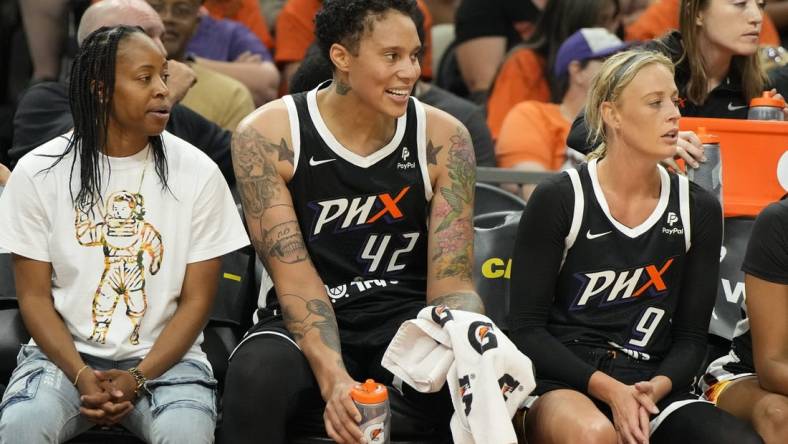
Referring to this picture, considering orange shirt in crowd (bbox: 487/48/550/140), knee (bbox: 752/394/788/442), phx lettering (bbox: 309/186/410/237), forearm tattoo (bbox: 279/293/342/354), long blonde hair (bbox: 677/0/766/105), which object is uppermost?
long blonde hair (bbox: 677/0/766/105)

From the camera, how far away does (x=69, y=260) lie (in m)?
3.67

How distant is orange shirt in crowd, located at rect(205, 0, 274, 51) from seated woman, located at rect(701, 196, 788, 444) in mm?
3487

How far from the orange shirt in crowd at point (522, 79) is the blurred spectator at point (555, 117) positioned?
0.97ft

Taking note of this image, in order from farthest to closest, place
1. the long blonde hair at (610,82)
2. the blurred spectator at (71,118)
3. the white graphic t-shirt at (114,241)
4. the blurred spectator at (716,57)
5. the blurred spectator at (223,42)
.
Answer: the blurred spectator at (223,42) → the blurred spectator at (71,118) → the blurred spectator at (716,57) → the long blonde hair at (610,82) → the white graphic t-shirt at (114,241)

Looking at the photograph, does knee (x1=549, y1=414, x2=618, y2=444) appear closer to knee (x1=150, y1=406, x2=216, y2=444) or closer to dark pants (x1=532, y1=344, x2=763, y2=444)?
dark pants (x1=532, y1=344, x2=763, y2=444)

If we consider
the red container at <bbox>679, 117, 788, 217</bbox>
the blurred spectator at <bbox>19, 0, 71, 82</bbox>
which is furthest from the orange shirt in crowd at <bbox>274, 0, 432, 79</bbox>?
the red container at <bbox>679, 117, 788, 217</bbox>

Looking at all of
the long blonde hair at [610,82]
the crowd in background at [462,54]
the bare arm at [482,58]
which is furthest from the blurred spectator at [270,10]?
the long blonde hair at [610,82]

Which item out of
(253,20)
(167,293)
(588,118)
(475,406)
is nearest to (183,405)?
(167,293)

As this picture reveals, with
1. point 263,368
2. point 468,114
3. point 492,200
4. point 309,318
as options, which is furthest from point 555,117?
point 263,368

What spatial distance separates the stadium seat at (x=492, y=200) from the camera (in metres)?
4.95

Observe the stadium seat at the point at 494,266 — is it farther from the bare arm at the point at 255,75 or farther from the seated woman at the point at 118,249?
the bare arm at the point at 255,75

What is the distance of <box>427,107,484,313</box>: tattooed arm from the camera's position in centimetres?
376

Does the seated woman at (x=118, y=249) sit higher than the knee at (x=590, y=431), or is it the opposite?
the seated woman at (x=118, y=249)

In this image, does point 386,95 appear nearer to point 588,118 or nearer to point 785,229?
point 588,118
